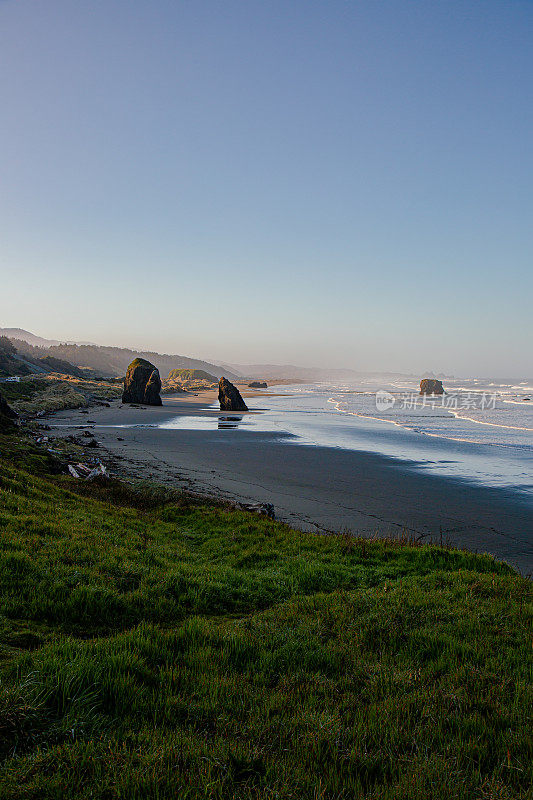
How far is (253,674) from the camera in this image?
15.1 feet

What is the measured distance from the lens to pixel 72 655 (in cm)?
433

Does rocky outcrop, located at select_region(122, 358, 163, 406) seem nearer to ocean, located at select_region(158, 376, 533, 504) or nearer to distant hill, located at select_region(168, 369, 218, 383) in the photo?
ocean, located at select_region(158, 376, 533, 504)

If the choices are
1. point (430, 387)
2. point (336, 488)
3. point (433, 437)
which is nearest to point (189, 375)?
point (430, 387)

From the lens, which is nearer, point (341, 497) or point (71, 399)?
point (341, 497)

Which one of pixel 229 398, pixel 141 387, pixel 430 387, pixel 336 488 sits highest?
pixel 430 387

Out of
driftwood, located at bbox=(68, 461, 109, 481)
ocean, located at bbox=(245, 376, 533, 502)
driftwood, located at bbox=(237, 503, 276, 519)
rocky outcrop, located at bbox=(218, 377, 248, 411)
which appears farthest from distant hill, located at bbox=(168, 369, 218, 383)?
driftwood, located at bbox=(237, 503, 276, 519)

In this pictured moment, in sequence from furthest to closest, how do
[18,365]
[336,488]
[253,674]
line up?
[18,365] < [336,488] < [253,674]

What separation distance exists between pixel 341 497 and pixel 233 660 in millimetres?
11411

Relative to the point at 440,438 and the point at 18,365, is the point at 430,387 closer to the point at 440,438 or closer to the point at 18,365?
the point at 440,438

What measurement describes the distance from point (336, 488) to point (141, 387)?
4828cm

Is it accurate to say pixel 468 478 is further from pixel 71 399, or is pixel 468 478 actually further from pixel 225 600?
pixel 71 399

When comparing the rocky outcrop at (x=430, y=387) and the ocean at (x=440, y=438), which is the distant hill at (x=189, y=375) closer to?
the rocky outcrop at (x=430, y=387)

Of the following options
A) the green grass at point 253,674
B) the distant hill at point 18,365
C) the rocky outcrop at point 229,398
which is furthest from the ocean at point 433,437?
the distant hill at point 18,365

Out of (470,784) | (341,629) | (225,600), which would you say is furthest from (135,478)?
(470,784)
